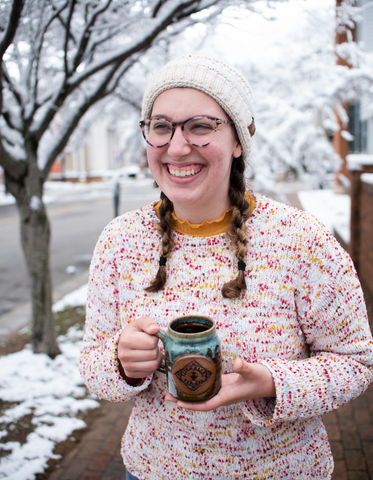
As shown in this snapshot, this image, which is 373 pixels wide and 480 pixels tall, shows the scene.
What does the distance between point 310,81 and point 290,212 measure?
27.6 feet

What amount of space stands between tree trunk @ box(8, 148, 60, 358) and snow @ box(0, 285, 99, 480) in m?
0.19

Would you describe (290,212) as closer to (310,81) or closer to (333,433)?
(333,433)

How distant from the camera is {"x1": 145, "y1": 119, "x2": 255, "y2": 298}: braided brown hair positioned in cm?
129

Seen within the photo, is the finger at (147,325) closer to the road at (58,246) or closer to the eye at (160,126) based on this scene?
the eye at (160,126)

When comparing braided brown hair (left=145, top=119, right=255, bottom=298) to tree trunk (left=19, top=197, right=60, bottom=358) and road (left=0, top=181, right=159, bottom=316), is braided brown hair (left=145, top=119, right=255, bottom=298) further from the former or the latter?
tree trunk (left=19, top=197, right=60, bottom=358)

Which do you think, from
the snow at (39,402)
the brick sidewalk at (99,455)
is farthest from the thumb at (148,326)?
the snow at (39,402)

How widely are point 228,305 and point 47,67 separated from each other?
143 inches

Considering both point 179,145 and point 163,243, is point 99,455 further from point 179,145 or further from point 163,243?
point 179,145

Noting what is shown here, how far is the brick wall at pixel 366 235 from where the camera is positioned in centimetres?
539

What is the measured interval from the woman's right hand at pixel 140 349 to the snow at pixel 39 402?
192cm

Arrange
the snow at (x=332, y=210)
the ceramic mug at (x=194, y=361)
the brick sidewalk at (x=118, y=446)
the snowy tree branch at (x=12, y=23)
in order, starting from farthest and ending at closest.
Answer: the snow at (x=332, y=210), the brick sidewalk at (x=118, y=446), the snowy tree branch at (x=12, y=23), the ceramic mug at (x=194, y=361)

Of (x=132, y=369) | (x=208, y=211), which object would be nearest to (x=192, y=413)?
(x=132, y=369)

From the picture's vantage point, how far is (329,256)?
1277 millimetres

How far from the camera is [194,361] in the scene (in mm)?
1093
